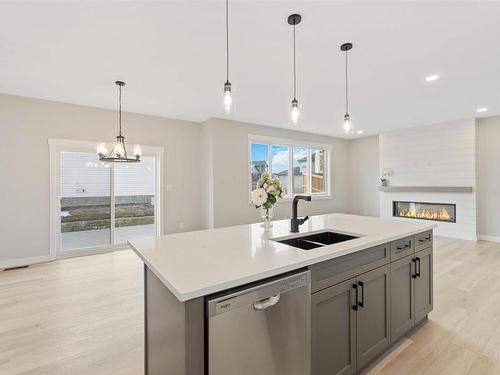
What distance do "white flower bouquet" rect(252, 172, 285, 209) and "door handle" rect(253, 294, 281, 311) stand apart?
0.92m

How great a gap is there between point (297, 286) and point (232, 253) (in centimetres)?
42

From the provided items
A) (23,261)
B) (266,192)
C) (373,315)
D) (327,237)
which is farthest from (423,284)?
(23,261)

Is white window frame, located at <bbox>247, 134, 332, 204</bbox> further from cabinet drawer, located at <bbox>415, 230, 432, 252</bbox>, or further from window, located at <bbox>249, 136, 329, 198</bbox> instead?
cabinet drawer, located at <bbox>415, 230, 432, 252</bbox>

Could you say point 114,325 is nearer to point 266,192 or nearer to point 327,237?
point 266,192

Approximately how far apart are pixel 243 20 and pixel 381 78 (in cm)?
222

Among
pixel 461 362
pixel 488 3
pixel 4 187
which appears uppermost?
pixel 488 3

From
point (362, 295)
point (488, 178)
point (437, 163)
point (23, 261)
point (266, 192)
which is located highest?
point (437, 163)

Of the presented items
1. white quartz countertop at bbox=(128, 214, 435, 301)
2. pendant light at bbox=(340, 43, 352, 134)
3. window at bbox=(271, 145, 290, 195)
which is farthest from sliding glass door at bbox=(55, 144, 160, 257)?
pendant light at bbox=(340, 43, 352, 134)

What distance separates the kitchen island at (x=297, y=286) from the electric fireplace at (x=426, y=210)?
4.67 metres

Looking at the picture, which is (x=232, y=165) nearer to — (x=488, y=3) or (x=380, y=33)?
(x=380, y=33)

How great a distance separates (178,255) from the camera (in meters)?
1.41

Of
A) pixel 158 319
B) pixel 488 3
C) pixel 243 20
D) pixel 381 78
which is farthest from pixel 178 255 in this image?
pixel 381 78

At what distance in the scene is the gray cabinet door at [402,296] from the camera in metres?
1.86

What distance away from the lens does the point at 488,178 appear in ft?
17.4
